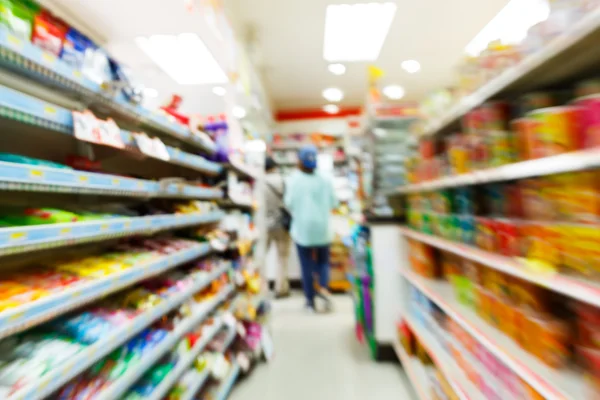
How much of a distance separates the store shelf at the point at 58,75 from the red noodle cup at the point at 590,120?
1.28 meters

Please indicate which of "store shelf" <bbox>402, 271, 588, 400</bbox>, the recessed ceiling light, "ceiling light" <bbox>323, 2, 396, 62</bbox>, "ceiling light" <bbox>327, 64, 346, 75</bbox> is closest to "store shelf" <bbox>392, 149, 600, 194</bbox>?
"store shelf" <bbox>402, 271, 588, 400</bbox>

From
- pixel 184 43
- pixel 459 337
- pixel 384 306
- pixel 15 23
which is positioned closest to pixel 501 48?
pixel 459 337

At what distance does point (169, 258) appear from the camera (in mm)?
1366

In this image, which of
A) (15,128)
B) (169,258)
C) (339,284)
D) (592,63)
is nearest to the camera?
(592,63)

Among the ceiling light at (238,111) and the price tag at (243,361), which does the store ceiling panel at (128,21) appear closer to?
the ceiling light at (238,111)

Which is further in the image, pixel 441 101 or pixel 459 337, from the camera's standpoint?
pixel 441 101

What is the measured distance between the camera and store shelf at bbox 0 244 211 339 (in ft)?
2.21

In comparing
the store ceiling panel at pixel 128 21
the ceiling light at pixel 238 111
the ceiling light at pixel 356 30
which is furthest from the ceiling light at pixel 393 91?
the store ceiling panel at pixel 128 21

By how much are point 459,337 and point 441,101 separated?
125 centimetres

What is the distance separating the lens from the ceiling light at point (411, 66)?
4.52 metres

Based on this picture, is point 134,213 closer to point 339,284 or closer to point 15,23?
point 15,23

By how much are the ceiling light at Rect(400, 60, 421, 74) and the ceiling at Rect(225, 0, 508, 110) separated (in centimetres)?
7

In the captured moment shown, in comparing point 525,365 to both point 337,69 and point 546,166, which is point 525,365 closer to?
point 546,166

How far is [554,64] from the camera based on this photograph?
0.98 metres
